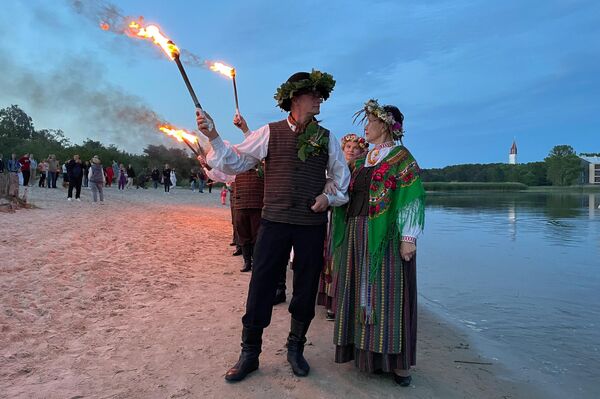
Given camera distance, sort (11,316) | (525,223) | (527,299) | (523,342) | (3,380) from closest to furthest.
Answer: (3,380)
(11,316)
(523,342)
(527,299)
(525,223)

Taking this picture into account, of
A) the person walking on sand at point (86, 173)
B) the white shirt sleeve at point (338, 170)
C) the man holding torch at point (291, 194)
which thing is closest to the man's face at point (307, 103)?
the man holding torch at point (291, 194)

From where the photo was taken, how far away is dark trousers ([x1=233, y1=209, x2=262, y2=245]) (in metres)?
6.36

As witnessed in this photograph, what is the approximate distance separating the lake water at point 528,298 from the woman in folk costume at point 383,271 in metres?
1.51

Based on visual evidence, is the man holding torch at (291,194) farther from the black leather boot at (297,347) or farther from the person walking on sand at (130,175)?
the person walking on sand at (130,175)

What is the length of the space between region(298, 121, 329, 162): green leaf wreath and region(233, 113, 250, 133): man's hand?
147 centimetres

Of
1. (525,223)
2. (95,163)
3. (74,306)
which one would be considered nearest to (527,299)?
(74,306)

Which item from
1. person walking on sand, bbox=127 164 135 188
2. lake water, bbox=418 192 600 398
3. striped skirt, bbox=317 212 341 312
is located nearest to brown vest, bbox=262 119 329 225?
striped skirt, bbox=317 212 341 312

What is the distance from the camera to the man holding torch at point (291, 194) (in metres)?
3.41

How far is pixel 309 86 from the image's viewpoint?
3.52m

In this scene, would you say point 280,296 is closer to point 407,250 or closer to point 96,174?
point 407,250

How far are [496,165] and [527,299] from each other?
419 ft

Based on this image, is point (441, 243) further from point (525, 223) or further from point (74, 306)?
point (74, 306)

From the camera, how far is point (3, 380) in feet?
11.1

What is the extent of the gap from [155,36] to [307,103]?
1.25 meters
